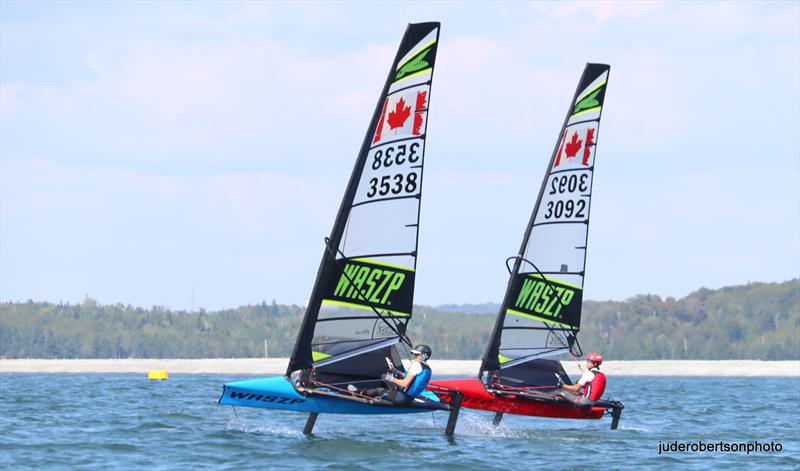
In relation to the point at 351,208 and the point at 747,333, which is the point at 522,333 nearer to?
the point at 351,208

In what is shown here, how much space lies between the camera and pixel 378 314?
23109mm

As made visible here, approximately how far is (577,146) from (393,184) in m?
5.87

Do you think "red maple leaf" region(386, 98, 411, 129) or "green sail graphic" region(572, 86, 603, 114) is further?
"green sail graphic" region(572, 86, 603, 114)

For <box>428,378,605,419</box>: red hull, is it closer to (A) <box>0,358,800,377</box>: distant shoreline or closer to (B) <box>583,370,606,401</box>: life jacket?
(B) <box>583,370,606,401</box>: life jacket

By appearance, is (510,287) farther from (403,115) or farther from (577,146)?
(403,115)

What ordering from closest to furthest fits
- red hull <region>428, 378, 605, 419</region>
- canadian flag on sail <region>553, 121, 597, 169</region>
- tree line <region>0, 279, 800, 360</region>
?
red hull <region>428, 378, 605, 419</region>, canadian flag on sail <region>553, 121, 597, 169</region>, tree line <region>0, 279, 800, 360</region>

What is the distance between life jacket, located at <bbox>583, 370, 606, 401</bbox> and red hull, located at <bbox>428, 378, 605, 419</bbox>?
0.44m

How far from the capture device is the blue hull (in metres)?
21.4

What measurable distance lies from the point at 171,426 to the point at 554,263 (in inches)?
328

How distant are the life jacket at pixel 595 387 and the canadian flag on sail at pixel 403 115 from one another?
229 inches

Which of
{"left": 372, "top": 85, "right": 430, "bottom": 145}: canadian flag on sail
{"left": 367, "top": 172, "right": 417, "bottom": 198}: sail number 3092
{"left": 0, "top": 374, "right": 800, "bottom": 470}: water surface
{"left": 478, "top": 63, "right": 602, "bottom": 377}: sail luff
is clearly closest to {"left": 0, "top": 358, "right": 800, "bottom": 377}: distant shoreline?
{"left": 0, "top": 374, "right": 800, "bottom": 470}: water surface

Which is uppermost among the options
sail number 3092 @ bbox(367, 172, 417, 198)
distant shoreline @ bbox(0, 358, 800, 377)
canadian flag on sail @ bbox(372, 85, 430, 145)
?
canadian flag on sail @ bbox(372, 85, 430, 145)

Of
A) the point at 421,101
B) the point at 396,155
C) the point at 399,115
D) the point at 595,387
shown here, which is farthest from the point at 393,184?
the point at 595,387

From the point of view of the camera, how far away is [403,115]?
2292cm
